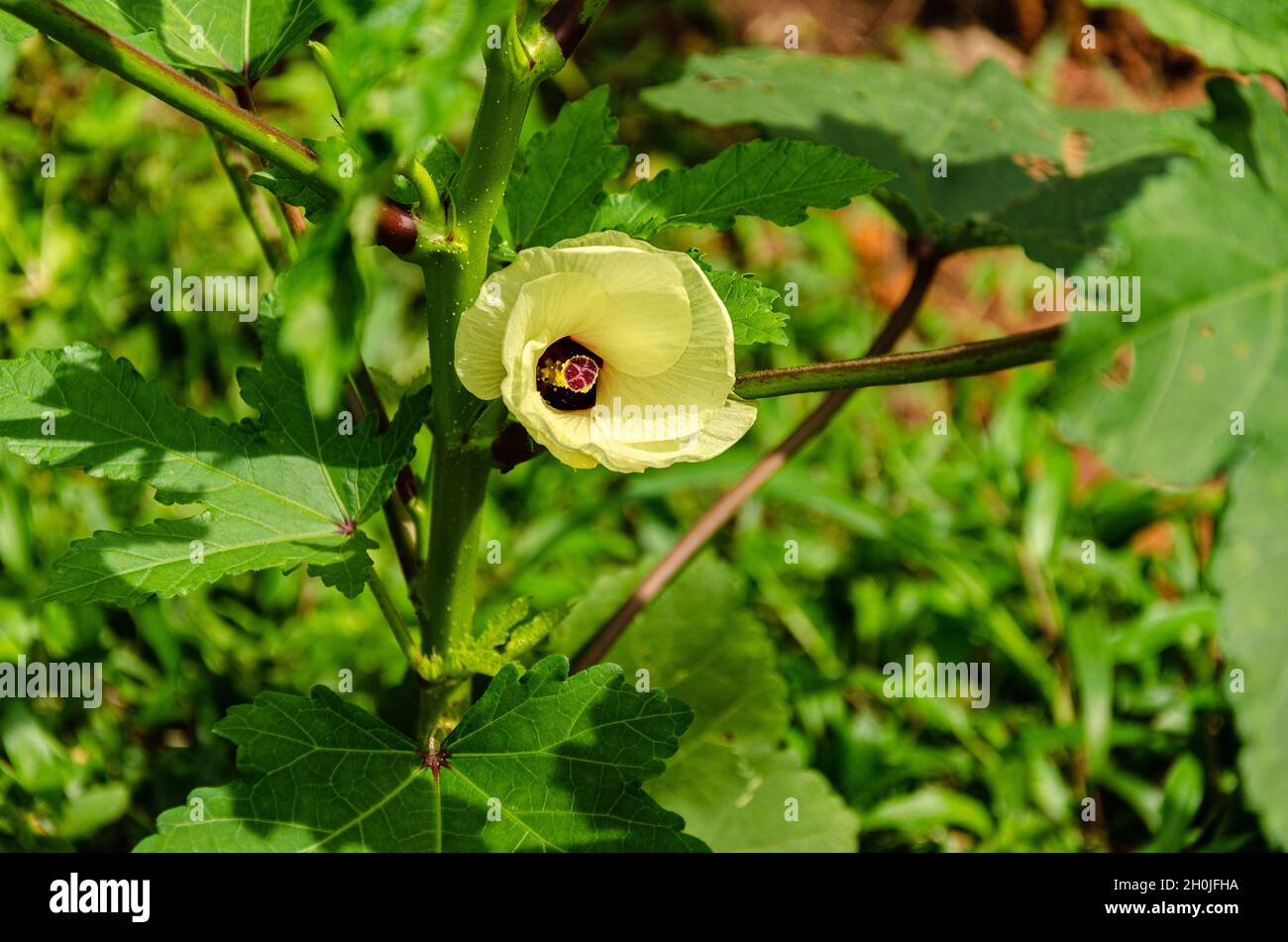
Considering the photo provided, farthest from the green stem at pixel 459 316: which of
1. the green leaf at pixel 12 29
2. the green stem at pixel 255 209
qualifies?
the green leaf at pixel 12 29

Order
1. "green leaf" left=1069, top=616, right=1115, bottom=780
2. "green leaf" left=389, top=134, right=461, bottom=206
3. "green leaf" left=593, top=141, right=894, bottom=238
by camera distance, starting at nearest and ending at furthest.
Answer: "green leaf" left=389, top=134, right=461, bottom=206 < "green leaf" left=593, top=141, right=894, bottom=238 < "green leaf" left=1069, top=616, right=1115, bottom=780

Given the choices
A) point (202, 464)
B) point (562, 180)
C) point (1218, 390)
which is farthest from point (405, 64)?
point (1218, 390)

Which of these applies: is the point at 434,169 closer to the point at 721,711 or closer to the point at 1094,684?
the point at 721,711

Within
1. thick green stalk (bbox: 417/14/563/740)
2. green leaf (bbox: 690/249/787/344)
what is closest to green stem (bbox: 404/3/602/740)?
thick green stalk (bbox: 417/14/563/740)

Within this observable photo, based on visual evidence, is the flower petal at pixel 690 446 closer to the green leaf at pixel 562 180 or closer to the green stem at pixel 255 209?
the green leaf at pixel 562 180

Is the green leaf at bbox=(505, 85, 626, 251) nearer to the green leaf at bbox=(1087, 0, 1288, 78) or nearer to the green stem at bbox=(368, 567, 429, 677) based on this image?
the green stem at bbox=(368, 567, 429, 677)

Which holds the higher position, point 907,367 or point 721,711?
point 907,367
